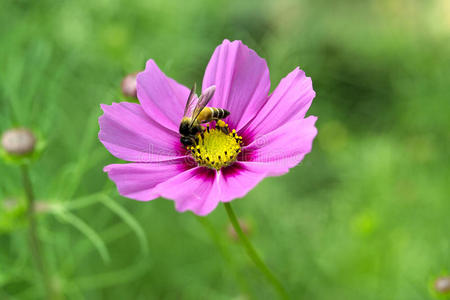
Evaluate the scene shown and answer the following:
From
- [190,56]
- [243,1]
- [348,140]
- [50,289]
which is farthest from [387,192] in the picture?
[243,1]

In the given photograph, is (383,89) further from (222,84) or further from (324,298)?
(222,84)

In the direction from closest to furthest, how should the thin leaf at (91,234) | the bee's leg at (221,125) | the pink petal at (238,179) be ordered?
the pink petal at (238,179)
the bee's leg at (221,125)
the thin leaf at (91,234)

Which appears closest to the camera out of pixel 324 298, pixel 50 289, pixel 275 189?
pixel 50 289

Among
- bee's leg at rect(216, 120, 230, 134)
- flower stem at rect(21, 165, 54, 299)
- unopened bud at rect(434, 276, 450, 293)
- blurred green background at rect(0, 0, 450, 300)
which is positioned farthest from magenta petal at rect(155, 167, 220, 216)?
unopened bud at rect(434, 276, 450, 293)

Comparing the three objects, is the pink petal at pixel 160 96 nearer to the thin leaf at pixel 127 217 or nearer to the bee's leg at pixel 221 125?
the bee's leg at pixel 221 125

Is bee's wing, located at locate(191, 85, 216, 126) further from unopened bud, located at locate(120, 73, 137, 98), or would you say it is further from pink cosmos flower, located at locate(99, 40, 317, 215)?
unopened bud, located at locate(120, 73, 137, 98)

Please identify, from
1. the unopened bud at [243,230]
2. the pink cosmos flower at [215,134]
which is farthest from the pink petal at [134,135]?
the unopened bud at [243,230]
